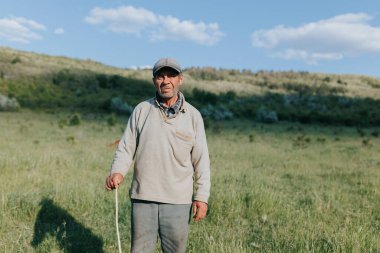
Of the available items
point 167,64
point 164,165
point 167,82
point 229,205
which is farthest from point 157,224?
point 229,205

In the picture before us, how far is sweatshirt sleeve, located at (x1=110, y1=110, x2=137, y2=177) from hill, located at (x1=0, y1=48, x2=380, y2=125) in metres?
28.8

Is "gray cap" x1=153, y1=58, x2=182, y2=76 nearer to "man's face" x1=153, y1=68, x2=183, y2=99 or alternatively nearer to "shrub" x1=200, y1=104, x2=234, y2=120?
"man's face" x1=153, y1=68, x2=183, y2=99

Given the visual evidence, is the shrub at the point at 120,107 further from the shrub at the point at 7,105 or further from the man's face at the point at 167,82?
the man's face at the point at 167,82

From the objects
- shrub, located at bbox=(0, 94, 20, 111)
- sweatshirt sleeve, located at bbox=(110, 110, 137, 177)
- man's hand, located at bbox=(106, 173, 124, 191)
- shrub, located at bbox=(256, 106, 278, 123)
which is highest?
sweatshirt sleeve, located at bbox=(110, 110, 137, 177)

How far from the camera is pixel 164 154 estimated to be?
3625 millimetres

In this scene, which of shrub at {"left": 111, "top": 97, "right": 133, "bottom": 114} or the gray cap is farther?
shrub at {"left": 111, "top": 97, "right": 133, "bottom": 114}

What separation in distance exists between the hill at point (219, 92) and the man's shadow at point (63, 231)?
25.8 m

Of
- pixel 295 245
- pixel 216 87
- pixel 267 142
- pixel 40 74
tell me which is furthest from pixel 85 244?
pixel 216 87

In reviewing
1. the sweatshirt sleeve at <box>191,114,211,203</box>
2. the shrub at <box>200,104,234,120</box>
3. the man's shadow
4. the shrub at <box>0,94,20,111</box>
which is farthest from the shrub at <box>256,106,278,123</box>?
the sweatshirt sleeve at <box>191,114,211,203</box>

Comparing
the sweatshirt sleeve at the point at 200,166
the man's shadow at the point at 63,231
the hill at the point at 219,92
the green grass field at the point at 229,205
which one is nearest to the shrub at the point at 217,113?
the hill at the point at 219,92

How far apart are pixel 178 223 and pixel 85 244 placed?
2.27 meters

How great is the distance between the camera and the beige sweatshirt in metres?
3.62

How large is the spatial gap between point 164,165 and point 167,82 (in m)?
0.72

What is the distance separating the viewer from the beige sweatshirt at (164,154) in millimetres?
3617
